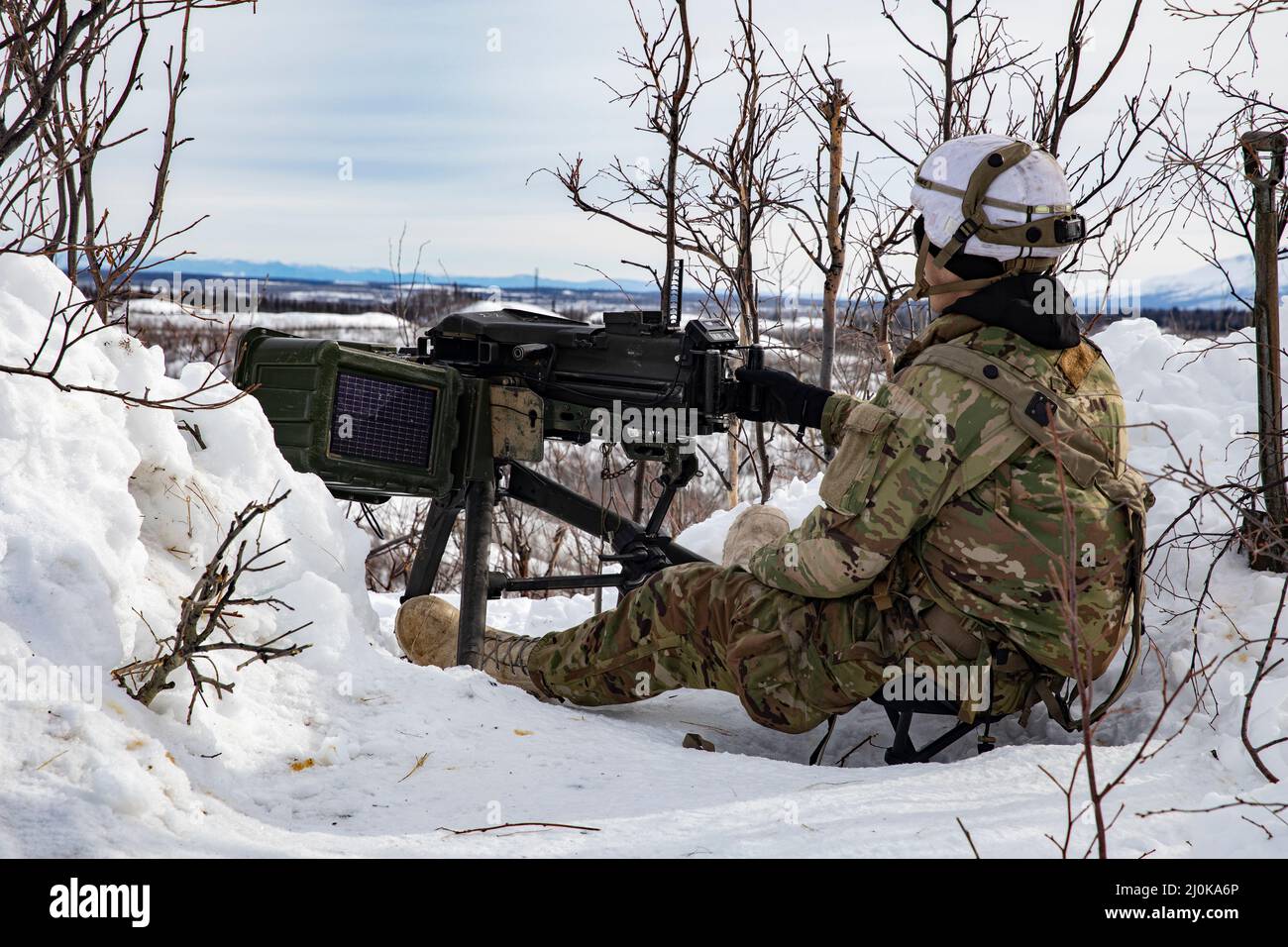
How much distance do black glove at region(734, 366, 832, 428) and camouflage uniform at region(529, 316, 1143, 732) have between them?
88 millimetres

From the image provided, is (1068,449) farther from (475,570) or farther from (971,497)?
(475,570)

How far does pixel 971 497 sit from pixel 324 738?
1.87 metres

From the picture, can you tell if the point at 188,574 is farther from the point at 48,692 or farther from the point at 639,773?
the point at 639,773

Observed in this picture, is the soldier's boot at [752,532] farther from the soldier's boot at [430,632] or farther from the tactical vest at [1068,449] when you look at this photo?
the tactical vest at [1068,449]

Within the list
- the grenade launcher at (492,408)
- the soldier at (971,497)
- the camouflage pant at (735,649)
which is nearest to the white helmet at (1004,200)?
the soldier at (971,497)

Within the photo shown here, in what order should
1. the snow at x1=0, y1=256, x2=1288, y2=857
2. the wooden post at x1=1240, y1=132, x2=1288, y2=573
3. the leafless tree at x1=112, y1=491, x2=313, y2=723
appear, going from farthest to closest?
the wooden post at x1=1240, y1=132, x2=1288, y2=573, the leafless tree at x1=112, y1=491, x2=313, y2=723, the snow at x1=0, y1=256, x2=1288, y2=857

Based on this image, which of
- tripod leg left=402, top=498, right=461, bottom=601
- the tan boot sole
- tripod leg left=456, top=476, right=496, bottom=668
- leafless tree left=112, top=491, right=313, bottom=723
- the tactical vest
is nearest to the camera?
leafless tree left=112, top=491, right=313, bottom=723

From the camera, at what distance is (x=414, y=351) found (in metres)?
4.36

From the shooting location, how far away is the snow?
241 cm

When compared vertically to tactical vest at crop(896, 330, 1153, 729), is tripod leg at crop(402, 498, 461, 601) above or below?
below

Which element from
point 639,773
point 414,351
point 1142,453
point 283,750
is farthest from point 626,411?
point 1142,453

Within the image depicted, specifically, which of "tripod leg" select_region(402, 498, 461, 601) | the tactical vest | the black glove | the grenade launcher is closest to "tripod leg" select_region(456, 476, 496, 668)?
the grenade launcher

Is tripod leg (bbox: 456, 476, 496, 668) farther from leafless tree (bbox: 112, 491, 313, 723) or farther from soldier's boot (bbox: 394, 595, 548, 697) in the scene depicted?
leafless tree (bbox: 112, 491, 313, 723)

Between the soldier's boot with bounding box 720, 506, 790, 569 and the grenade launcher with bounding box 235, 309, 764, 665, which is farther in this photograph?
the soldier's boot with bounding box 720, 506, 790, 569
